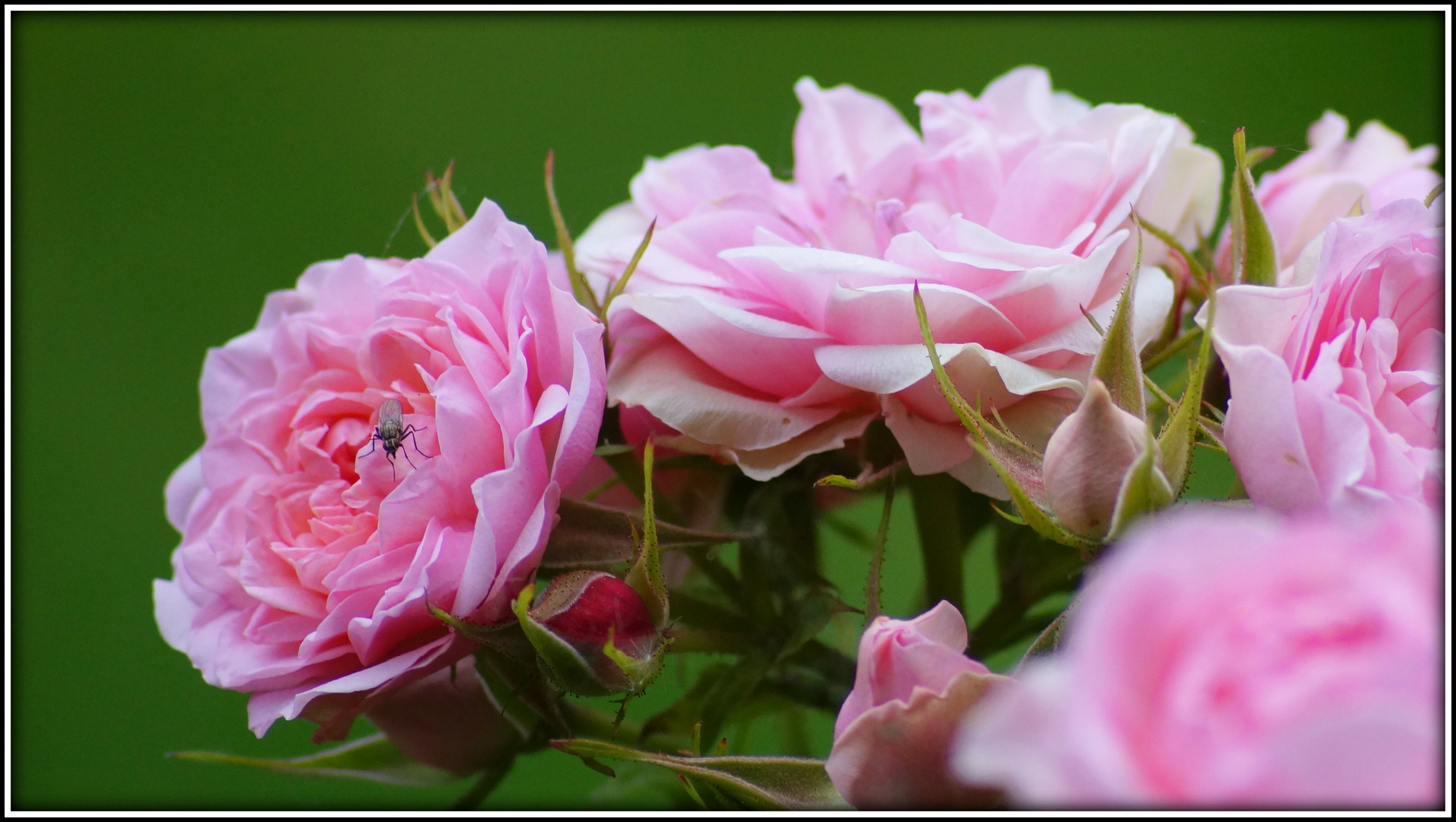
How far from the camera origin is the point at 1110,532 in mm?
202

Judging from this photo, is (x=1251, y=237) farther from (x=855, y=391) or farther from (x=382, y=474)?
(x=382, y=474)

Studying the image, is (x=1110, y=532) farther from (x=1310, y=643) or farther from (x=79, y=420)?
(x=79, y=420)

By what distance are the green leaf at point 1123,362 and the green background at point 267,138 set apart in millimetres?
744

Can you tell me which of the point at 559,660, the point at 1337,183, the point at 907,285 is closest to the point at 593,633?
the point at 559,660

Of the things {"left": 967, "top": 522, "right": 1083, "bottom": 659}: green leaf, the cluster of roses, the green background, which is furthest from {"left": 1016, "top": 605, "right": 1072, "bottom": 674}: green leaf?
the green background

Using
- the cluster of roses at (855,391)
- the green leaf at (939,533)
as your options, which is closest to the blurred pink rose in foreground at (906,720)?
the cluster of roses at (855,391)

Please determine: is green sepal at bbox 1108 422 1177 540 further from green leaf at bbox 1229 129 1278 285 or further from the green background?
the green background

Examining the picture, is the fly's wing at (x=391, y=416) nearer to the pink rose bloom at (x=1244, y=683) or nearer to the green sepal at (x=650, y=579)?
the green sepal at (x=650, y=579)

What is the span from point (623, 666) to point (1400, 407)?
179mm

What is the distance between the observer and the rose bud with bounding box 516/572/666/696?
0.24m

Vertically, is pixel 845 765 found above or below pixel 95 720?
above

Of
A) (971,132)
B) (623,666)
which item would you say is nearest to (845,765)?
(623,666)

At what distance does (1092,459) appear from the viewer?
7.9 inches

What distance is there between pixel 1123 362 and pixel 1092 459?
0.11 ft
